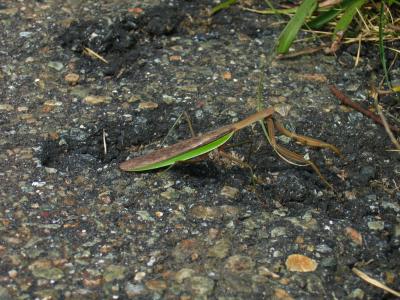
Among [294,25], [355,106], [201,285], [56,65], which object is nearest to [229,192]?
[201,285]

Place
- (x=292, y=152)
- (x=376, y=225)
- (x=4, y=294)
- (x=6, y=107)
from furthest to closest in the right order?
(x=6, y=107) < (x=292, y=152) < (x=376, y=225) < (x=4, y=294)

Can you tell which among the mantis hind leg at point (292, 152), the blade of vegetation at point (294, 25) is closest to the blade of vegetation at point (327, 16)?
the blade of vegetation at point (294, 25)

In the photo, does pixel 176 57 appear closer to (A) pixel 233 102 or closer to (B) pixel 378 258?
(A) pixel 233 102

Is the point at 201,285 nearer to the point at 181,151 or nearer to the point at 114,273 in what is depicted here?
the point at 114,273

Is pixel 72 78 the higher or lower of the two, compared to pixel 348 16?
lower

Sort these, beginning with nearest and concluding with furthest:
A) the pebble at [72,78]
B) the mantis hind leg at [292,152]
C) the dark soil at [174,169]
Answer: the dark soil at [174,169] → the mantis hind leg at [292,152] → the pebble at [72,78]

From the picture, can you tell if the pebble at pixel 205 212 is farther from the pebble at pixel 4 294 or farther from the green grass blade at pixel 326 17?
the green grass blade at pixel 326 17

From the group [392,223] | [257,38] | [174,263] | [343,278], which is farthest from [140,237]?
[257,38]
